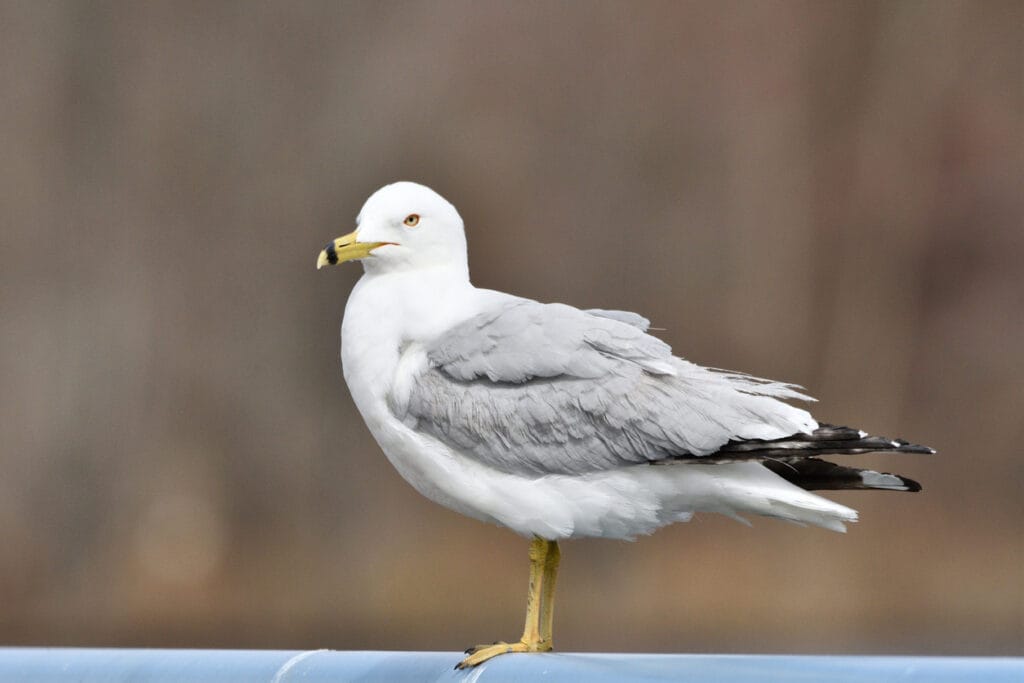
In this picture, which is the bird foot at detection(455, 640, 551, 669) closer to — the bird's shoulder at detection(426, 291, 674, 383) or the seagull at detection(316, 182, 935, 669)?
the seagull at detection(316, 182, 935, 669)

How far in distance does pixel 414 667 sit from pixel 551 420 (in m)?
0.38

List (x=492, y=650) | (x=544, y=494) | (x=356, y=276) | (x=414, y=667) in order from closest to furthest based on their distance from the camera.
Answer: (x=414, y=667)
(x=492, y=650)
(x=544, y=494)
(x=356, y=276)

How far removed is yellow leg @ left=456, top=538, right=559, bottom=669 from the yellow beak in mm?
402

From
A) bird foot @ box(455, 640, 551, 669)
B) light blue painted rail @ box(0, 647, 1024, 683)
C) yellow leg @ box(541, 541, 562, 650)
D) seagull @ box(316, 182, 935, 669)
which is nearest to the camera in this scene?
light blue painted rail @ box(0, 647, 1024, 683)

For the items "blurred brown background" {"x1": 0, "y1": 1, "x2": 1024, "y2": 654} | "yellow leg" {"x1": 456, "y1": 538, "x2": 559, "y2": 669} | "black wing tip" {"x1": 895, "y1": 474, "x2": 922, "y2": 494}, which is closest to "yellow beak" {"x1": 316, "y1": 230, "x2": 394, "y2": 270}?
"yellow leg" {"x1": 456, "y1": 538, "x2": 559, "y2": 669}

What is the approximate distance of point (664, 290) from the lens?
268 inches

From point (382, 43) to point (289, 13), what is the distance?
0.40 metres

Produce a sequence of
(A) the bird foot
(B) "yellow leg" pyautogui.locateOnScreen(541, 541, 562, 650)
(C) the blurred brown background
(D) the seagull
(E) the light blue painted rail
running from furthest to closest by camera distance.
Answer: (C) the blurred brown background, (B) "yellow leg" pyautogui.locateOnScreen(541, 541, 562, 650), (D) the seagull, (A) the bird foot, (E) the light blue painted rail

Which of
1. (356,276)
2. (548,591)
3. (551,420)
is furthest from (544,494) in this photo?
(356,276)

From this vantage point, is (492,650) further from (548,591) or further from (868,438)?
(868,438)

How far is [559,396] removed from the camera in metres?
2.08

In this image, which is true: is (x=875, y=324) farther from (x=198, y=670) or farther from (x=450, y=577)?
(x=198, y=670)

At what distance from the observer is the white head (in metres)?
2.15

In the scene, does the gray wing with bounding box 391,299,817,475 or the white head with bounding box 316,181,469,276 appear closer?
the gray wing with bounding box 391,299,817,475
